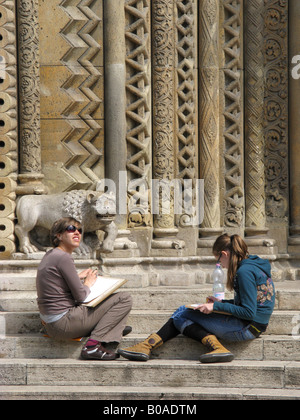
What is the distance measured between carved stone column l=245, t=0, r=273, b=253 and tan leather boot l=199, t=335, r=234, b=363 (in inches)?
92.4

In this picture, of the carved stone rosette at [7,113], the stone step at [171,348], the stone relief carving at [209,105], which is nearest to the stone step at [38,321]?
the stone step at [171,348]

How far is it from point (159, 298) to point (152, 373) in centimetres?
111

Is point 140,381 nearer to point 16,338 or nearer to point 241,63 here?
point 16,338

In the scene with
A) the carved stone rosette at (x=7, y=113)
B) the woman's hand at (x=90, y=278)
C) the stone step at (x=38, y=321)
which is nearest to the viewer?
the woman's hand at (x=90, y=278)

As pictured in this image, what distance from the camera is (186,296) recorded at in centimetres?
693

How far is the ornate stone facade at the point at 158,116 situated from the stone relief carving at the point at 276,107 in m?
0.01

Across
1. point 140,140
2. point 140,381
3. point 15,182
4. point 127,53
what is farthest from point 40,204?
point 140,381

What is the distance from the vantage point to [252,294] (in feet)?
19.2

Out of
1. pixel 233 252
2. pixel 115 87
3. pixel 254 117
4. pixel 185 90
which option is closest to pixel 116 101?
pixel 115 87

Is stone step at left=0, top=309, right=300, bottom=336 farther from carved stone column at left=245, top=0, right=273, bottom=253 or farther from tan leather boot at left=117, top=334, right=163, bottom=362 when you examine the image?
carved stone column at left=245, top=0, right=273, bottom=253

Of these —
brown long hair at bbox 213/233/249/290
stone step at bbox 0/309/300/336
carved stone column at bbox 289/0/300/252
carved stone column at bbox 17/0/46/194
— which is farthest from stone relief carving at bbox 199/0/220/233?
brown long hair at bbox 213/233/249/290

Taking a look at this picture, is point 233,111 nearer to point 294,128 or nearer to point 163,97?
point 294,128

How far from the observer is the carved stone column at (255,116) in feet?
26.7

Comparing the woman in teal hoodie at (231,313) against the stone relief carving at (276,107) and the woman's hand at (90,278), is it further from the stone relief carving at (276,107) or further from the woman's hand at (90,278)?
the stone relief carving at (276,107)
